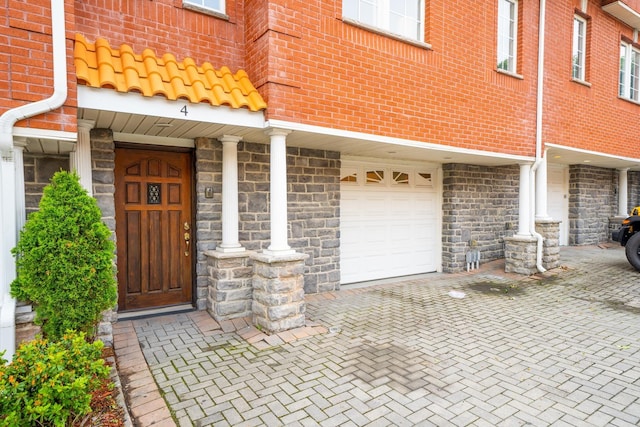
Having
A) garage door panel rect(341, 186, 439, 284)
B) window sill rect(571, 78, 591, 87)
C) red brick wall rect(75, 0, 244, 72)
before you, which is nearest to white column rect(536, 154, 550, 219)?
window sill rect(571, 78, 591, 87)

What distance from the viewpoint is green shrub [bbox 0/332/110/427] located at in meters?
2.06

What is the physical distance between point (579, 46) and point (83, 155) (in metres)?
10.7

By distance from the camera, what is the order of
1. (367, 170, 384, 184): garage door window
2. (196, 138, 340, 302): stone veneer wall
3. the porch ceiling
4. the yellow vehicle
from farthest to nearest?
the yellow vehicle → (367, 170, 384, 184): garage door window → (196, 138, 340, 302): stone veneer wall → the porch ceiling

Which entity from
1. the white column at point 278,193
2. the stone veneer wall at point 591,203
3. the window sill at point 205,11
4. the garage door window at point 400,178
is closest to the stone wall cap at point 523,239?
the garage door window at point 400,178

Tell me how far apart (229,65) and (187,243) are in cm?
255

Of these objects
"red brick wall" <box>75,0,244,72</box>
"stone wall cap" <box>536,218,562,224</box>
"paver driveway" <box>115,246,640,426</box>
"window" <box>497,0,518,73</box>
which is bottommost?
"paver driveway" <box>115,246,640,426</box>

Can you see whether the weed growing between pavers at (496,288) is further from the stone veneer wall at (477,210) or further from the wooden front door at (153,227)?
the wooden front door at (153,227)

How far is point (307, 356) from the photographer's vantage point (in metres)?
3.93

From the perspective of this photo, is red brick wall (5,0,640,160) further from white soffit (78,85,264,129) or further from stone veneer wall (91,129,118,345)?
stone veneer wall (91,129,118,345)

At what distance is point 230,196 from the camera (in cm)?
512

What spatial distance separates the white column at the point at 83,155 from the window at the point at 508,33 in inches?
287

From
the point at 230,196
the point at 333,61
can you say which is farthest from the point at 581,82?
the point at 230,196

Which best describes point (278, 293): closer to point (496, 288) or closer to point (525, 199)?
point (496, 288)

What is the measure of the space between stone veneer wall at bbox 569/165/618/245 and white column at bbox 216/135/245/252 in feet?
36.4
